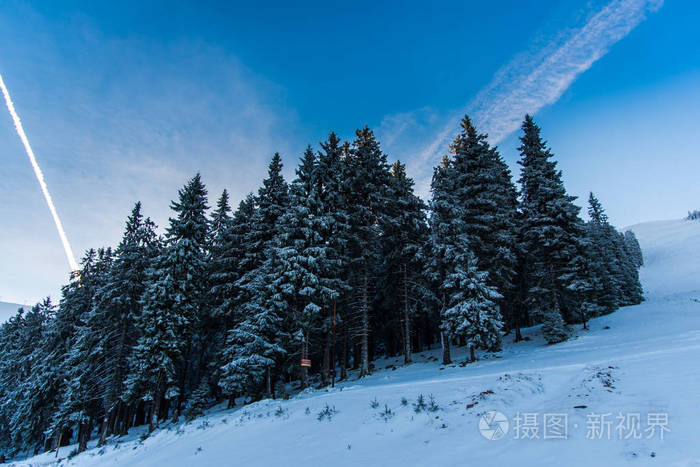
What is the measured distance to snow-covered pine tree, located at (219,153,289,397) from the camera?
63.6ft

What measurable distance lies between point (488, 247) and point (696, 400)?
17720 millimetres

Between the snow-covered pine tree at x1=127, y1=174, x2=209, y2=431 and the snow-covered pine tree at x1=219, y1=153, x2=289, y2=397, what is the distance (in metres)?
3.90

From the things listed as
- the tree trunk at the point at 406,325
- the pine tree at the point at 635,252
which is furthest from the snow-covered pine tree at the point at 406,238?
the pine tree at the point at 635,252

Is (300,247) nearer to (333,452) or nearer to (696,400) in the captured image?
(333,452)

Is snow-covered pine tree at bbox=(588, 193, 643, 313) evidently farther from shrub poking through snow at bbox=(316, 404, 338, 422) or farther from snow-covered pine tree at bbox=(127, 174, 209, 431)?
snow-covered pine tree at bbox=(127, 174, 209, 431)

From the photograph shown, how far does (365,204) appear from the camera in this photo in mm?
24250

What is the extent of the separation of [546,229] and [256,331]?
21041 millimetres

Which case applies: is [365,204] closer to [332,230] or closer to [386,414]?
[332,230]

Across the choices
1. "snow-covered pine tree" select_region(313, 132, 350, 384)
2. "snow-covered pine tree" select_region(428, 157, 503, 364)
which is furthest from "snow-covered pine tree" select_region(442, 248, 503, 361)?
"snow-covered pine tree" select_region(313, 132, 350, 384)

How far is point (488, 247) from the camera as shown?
23.3 meters

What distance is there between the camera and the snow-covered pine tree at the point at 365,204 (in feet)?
74.9

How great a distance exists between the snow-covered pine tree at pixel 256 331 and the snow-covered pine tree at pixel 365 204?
5.78 meters

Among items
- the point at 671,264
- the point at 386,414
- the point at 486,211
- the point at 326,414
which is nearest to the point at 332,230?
the point at 486,211

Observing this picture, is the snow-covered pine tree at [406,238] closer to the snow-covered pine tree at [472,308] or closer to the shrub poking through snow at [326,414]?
the snow-covered pine tree at [472,308]
